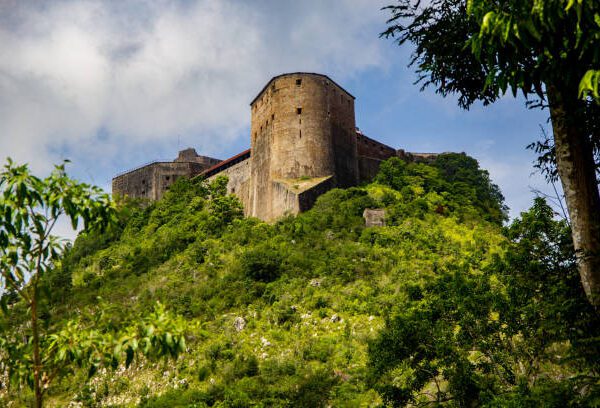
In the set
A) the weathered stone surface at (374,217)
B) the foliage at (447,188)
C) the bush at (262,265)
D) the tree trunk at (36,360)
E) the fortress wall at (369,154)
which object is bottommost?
the tree trunk at (36,360)

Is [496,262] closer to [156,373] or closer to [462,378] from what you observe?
[462,378]

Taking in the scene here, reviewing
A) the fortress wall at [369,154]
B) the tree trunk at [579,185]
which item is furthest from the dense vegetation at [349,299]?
the fortress wall at [369,154]

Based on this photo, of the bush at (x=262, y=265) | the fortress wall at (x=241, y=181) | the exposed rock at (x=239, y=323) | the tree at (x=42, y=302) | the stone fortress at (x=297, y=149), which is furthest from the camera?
the fortress wall at (x=241, y=181)

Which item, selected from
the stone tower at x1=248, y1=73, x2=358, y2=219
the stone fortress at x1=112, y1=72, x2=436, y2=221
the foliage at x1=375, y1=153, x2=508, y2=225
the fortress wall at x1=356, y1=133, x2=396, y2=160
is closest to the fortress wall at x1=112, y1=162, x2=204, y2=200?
the stone fortress at x1=112, y1=72, x2=436, y2=221

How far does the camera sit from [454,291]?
42.6 feet

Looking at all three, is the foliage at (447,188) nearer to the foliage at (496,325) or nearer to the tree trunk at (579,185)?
the foliage at (496,325)

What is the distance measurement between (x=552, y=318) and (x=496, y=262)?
338 centimetres

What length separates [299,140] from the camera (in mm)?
36281

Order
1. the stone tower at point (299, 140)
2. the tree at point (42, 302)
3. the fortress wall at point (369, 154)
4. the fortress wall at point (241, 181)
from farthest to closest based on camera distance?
the fortress wall at point (369, 154) → the fortress wall at point (241, 181) → the stone tower at point (299, 140) → the tree at point (42, 302)

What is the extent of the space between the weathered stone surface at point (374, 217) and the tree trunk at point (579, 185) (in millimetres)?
23637

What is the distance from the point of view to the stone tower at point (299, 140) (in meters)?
35.8

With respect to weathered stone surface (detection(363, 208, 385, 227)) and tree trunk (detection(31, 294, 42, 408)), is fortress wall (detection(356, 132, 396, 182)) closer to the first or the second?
weathered stone surface (detection(363, 208, 385, 227))

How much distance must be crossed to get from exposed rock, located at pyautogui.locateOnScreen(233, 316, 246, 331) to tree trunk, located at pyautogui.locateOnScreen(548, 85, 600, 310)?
17816 millimetres

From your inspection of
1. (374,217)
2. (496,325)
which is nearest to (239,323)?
(374,217)
